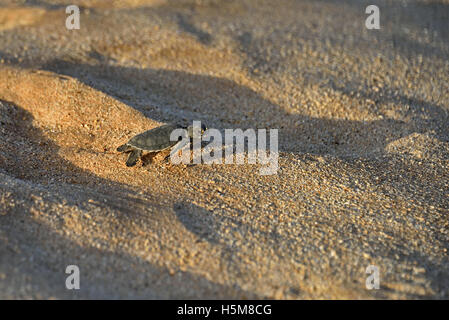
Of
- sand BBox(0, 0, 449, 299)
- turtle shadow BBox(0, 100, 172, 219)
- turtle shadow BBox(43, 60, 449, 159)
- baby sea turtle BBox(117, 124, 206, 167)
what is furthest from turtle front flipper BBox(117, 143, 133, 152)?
turtle shadow BBox(43, 60, 449, 159)

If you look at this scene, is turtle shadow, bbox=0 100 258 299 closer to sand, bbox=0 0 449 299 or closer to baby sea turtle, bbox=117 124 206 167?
sand, bbox=0 0 449 299

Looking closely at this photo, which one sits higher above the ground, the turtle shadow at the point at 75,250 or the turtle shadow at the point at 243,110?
the turtle shadow at the point at 243,110

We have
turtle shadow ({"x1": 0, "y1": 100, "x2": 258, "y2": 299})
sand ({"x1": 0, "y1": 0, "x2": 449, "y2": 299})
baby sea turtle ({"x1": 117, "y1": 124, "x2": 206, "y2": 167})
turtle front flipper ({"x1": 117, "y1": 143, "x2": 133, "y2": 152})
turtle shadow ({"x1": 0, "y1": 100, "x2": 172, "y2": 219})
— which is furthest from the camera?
turtle front flipper ({"x1": 117, "y1": 143, "x2": 133, "y2": 152})

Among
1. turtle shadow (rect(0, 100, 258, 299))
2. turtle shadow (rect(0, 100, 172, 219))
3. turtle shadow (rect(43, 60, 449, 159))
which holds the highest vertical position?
turtle shadow (rect(43, 60, 449, 159))

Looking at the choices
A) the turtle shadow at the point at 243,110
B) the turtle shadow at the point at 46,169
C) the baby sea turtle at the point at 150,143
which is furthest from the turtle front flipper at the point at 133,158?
the turtle shadow at the point at 243,110

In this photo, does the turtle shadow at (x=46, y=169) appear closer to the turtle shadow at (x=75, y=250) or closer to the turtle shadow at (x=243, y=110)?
the turtle shadow at (x=75, y=250)

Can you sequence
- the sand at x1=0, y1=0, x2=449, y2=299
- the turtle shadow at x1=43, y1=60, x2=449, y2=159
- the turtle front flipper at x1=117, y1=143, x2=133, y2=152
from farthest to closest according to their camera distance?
the turtle shadow at x1=43, y1=60, x2=449, y2=159 → the turtle front flipper at x1=117, y1=143, x2=133, y2=152 → the sand at x1=0, y1=0, x2=449, y2=299

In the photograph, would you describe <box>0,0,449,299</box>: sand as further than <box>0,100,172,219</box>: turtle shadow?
No

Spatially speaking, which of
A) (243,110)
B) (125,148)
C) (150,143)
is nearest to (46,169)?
(125,148)

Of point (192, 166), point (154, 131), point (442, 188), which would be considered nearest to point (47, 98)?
point (154, 131)
